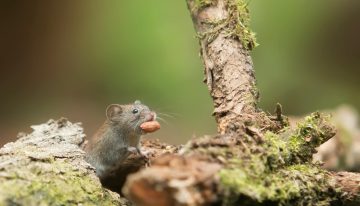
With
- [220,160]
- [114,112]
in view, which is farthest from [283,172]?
[114,112]

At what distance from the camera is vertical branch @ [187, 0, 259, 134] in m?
3.60

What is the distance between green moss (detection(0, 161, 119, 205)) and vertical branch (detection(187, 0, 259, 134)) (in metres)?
0.82

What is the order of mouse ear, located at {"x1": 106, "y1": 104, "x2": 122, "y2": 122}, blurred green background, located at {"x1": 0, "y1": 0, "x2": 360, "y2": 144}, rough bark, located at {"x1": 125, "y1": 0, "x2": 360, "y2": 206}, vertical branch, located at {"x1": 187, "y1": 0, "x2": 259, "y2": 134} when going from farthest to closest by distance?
blurred green background, located at {"x1": 0, "y1": 0, "x2": 360, "y2": 144} → mouse ear, located at {"x1": 106, "y1": 104, "x2": 122, "y2": 122} → vertical branch, located at {"x1": 187, "y1": 0, "x2": 259, "y2": 134} → rough bark, located at {"x1": 125, "y1": 0, "x2": 360, "y2": 206}

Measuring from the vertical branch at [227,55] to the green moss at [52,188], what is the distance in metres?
0.82

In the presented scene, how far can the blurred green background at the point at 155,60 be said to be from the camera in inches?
393

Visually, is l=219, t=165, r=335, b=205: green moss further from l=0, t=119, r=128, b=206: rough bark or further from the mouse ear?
the mouse ear

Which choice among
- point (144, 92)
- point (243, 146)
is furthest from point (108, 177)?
point (144, 92)

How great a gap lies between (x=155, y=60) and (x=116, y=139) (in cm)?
554

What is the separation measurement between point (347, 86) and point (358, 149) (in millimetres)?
5126

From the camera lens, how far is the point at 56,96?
11312 millimetres

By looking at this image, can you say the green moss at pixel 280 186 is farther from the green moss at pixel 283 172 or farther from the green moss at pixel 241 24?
the green moss at pixel 241 24

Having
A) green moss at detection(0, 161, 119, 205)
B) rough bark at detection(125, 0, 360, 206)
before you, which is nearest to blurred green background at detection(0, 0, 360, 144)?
rough bark at detection(125, 0, 360, 206)

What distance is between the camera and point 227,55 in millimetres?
3820

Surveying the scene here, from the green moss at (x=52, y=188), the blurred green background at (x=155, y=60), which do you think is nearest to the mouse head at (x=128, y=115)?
the green moss at (x=52, y=188)
